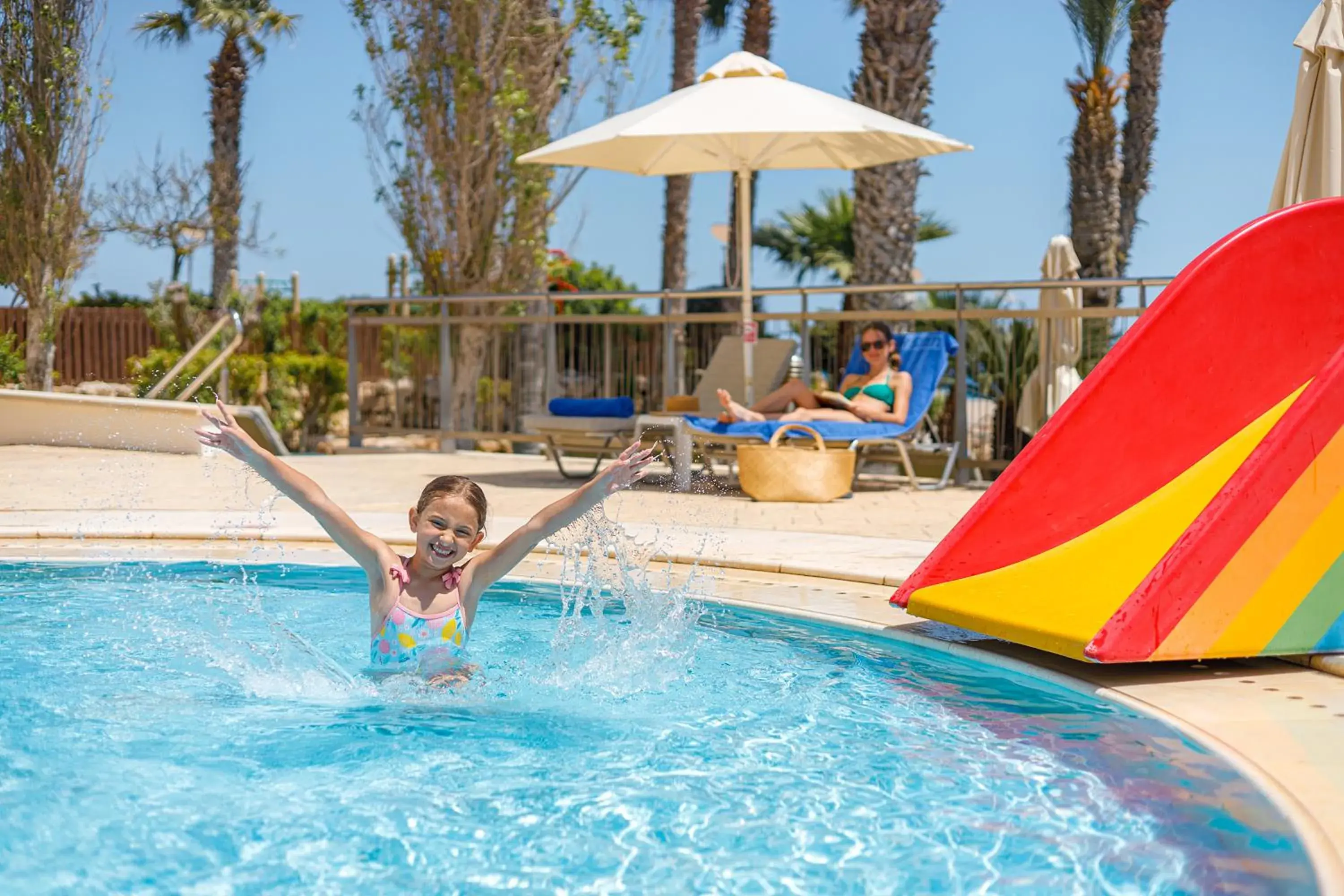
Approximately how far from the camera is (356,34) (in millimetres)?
14672

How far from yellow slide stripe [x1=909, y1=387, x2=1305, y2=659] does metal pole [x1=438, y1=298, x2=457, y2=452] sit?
30.4 feet

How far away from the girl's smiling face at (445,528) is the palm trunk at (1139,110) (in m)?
18.7

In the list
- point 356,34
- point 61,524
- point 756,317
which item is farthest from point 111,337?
point 61,524

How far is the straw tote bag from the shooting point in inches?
351

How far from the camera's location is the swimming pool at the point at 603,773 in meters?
2.74

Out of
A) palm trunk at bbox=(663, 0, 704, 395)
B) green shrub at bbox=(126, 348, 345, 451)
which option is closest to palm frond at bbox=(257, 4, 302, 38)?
palm trunk at bbox=(663, 0, 704, 395)

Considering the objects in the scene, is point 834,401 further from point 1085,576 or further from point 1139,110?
point 1139,110

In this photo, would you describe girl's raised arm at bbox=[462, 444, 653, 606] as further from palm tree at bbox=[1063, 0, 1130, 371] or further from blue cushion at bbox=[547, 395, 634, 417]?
palm tree at bbox=[1063, 0, 1130, 371]

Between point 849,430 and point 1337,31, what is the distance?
403 cm

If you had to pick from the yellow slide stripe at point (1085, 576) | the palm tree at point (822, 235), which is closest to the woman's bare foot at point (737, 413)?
the yellow slide stripe at point (1085, 576)

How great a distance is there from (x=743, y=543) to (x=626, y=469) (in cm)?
348

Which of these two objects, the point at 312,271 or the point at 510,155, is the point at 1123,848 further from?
the point at 312,271

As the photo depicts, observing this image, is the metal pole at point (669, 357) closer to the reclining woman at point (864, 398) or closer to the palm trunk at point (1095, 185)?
the reclining woman at point (864, 398)

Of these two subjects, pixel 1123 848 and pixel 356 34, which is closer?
pixel 1123 848
